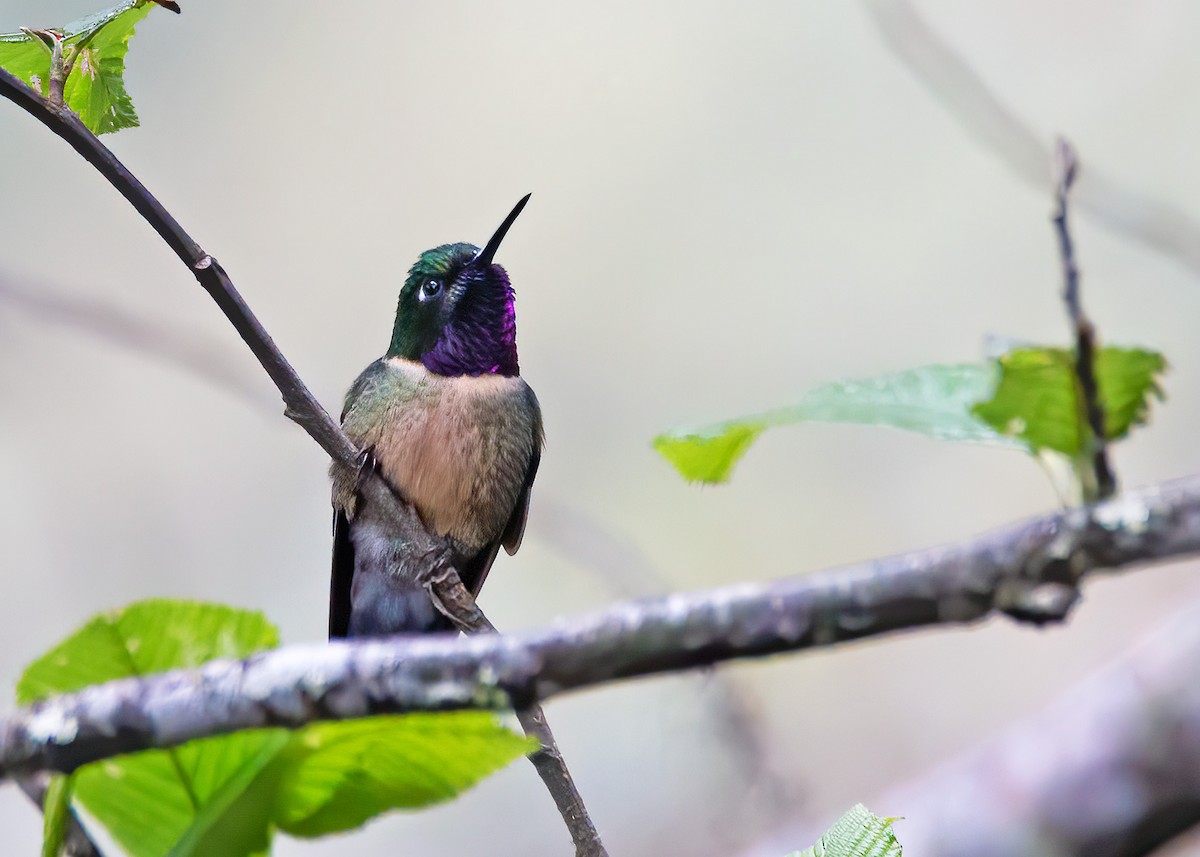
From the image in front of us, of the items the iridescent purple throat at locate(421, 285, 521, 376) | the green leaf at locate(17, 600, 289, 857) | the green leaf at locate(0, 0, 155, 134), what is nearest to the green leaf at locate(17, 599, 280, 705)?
the green leaf at locate(17, 600, 289, 857)

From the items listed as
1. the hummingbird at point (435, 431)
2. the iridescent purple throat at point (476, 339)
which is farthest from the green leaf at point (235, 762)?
the iridescent purple throat at point (476, 339)

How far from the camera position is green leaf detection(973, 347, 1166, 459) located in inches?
13.0

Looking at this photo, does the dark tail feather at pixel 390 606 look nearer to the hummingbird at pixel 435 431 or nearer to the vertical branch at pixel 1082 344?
the hummingbird at pixel 435 431

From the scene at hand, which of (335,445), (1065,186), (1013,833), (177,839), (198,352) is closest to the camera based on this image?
(1065,186)

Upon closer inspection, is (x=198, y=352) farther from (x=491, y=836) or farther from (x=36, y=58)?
(x=36, y=58)

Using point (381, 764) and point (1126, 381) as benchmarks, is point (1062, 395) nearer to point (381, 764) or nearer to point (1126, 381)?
point (1126, 381)

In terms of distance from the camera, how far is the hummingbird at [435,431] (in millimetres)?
1525

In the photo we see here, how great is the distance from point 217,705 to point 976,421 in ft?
0.85

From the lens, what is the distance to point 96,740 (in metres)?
0.35

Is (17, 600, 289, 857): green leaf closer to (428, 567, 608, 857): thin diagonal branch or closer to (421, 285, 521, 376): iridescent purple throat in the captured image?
(428, 567, 608, 857): thin diagonal branch

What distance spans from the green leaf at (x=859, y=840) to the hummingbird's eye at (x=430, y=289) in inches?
48.6

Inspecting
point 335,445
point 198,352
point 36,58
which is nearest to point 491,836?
point 198,352

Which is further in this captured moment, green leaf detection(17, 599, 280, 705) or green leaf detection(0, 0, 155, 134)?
green leaf detection(0, 0, 155, 134)

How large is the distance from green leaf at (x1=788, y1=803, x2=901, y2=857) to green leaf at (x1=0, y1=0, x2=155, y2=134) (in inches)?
21.5
